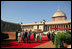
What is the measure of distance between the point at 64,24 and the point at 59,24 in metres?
3.20

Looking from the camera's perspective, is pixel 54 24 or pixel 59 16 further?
pixel 59 16

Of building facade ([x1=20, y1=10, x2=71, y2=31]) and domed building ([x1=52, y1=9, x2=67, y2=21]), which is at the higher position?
domed building ([x1=52, y1=9, x2=67, y2=21])

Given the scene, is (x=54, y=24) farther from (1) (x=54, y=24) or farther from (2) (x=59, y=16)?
(2) (x=59, y=16)

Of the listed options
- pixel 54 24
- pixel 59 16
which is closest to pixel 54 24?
pixel 54 24

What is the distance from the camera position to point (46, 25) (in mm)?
66938

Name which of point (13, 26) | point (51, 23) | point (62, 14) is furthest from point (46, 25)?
point (13, 26)

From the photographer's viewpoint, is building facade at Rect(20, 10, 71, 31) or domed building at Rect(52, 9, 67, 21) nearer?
building facade at Rect(20, 10, 71, 31)

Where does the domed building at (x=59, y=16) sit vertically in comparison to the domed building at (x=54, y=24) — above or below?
above

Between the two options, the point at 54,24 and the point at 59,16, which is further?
the point at 59,16

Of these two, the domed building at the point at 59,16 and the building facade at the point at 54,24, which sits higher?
the domed building at the point at 59,16

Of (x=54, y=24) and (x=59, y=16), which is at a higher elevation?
(x=59, y=16)

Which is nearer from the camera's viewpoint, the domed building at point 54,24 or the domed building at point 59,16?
the domed building at point 54,24

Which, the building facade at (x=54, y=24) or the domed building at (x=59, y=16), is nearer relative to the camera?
the building facade at (x=54, y=24)

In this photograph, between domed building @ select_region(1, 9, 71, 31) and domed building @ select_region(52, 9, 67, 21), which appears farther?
domed building @ select_region(52, 9, 67, 21)
